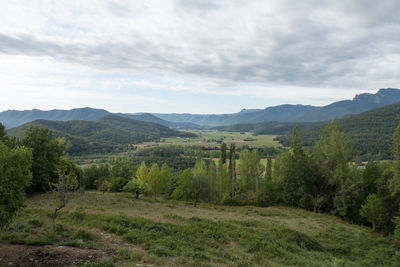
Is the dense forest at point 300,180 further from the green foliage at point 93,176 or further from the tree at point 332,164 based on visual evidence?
the green foliage at point 93,176

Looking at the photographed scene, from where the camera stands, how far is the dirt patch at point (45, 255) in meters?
10.4

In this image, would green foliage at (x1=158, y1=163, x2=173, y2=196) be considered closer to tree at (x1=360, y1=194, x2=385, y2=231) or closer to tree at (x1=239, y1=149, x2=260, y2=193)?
tree at (x1=239, y1=149, x2=260, y2=193)

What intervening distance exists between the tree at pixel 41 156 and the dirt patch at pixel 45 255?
2866 cm

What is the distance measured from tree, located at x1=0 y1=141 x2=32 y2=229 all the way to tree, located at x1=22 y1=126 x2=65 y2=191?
27459 millimetres

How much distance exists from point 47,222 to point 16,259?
731cm

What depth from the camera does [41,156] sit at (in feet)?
125

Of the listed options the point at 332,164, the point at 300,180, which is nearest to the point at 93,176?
the point at 300,180

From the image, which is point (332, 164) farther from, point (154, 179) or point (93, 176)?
point (93, 176)

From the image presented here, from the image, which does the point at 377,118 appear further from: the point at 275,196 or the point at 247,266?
the point at 247,266

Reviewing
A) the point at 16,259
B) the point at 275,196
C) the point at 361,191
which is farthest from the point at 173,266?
the point at 275,196

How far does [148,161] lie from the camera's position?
142m

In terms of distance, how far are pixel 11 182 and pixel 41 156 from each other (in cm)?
3128

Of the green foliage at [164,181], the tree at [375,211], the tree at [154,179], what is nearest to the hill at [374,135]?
the tree at [375,211]

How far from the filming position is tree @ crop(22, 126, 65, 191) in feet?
121
